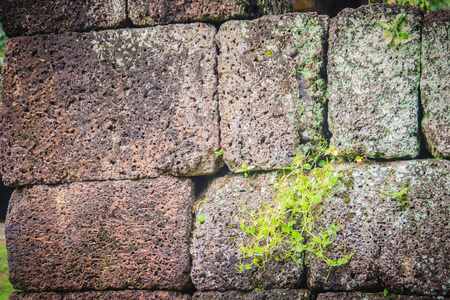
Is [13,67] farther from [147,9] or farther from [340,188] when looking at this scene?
[340,188]

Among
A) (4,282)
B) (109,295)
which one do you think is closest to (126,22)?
(109,295)

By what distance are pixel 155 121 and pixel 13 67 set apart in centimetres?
107

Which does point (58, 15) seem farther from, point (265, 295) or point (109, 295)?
point (265, 295)

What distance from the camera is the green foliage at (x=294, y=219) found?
6.65ft

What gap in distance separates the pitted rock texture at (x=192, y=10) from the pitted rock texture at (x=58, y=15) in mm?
123

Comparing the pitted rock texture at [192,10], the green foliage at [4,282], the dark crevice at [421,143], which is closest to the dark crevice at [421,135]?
the dark crevice at [421,143]

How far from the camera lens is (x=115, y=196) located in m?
2.30

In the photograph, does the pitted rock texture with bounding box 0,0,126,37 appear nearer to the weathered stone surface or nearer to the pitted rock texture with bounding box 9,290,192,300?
the pitted rock texture with bounding box 9,290,192,300

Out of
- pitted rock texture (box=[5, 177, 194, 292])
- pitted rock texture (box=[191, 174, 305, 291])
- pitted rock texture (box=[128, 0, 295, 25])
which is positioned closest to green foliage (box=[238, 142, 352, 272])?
pitted rock texture (box=[191, 174, 305, 291])

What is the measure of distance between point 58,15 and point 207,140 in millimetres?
1311

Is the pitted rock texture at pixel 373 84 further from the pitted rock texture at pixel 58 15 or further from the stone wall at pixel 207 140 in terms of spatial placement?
the pitted rock texture at pixel 58 15

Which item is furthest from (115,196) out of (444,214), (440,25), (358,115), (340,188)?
(440,25)

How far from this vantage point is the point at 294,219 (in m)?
2.12

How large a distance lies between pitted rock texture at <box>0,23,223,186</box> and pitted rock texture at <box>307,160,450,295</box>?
820mm
